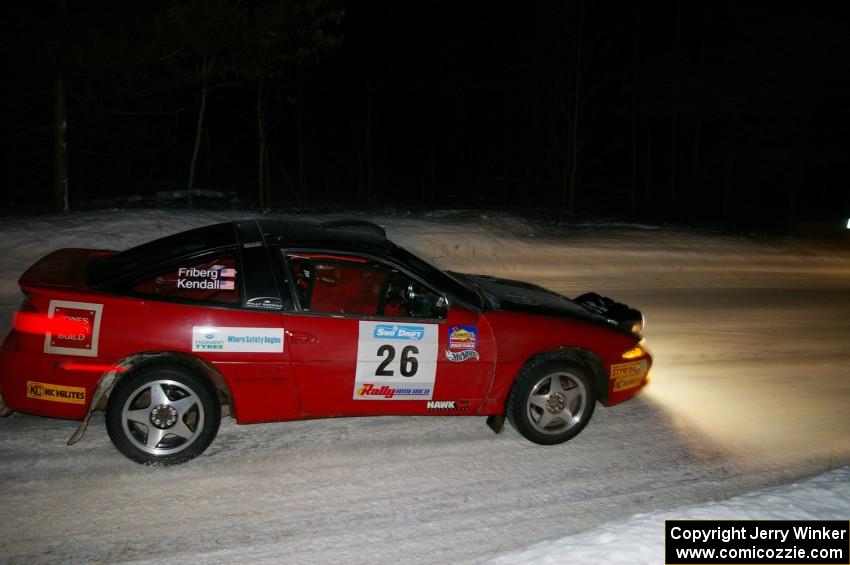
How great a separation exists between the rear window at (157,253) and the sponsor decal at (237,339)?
58 centimetres

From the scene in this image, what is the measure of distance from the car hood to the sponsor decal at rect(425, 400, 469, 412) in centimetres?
72

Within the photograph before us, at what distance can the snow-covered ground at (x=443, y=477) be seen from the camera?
376 centimetres

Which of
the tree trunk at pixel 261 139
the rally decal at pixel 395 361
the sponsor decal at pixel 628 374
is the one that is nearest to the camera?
the rally decal at pixel 395 361

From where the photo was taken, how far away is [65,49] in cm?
1358

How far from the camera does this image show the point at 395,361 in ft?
15.7

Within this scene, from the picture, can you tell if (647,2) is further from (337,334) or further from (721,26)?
(337,334)

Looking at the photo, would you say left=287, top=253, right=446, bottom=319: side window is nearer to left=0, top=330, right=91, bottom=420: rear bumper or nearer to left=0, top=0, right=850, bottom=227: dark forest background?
left=0, top=330, right=91, bottom=420: rear bumper

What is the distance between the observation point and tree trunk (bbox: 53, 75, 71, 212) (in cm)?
1428

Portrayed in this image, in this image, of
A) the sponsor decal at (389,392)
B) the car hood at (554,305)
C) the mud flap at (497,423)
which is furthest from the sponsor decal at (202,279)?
the mud flap at (497,423)

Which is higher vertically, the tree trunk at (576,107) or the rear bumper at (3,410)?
the tree trunk at (576,107)

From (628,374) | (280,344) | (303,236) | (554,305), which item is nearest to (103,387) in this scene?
(280,344)

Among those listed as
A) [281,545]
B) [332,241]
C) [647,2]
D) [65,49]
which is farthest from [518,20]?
[281,545]

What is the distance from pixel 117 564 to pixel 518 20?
24.8m

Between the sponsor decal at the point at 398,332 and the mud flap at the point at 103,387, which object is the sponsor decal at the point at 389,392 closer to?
the sponsor decal at the point at 398,332
